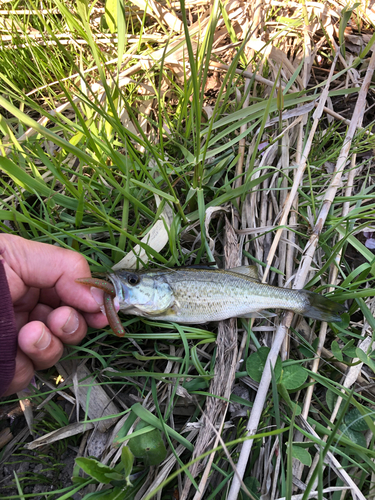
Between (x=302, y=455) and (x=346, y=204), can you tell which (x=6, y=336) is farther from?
(x=346, y=204)

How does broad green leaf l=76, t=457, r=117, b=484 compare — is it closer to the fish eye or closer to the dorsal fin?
the fish eye

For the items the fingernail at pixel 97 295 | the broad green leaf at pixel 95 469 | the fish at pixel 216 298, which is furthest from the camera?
the fish at pixel 216 298

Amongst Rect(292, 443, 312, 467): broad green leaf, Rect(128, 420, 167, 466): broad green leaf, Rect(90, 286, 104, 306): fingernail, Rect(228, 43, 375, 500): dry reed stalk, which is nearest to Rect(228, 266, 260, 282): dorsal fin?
Rect(228, 43, 375, 500): dry reed stalk

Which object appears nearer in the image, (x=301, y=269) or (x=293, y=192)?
(x=301, y=269)

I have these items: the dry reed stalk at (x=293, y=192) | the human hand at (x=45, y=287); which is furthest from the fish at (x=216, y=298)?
the human hand at (x=45, y=287)

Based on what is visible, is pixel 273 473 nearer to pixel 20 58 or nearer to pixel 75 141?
pixel 75 141

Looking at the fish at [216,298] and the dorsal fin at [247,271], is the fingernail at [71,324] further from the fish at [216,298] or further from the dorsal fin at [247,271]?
the dorsal fin at [247,271]

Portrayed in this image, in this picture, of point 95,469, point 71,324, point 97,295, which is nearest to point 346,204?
point 97,295
